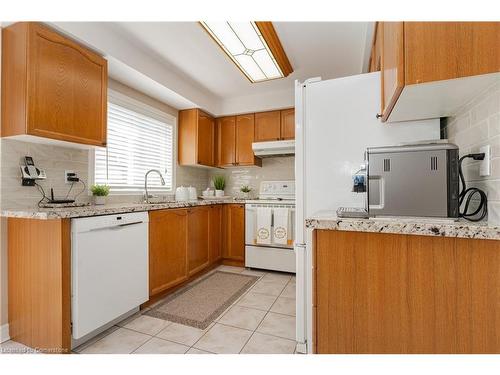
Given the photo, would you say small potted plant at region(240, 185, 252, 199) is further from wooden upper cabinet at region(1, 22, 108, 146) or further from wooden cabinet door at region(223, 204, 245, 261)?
wooden upper cabinet at region(1, 22, 108, 146)

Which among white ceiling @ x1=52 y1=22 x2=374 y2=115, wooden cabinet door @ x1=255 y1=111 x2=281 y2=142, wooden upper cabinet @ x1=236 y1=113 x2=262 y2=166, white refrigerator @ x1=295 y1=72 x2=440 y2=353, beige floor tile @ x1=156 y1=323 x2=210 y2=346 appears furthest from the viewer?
wooden upper cabinet @ x1=236 y1=113 x2=262 y2=166

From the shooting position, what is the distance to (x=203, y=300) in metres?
2.33

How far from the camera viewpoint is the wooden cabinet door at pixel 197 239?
2798 millimetres

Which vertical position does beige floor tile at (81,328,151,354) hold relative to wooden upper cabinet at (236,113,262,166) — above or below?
below

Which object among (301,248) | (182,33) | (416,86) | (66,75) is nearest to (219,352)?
(301,248)

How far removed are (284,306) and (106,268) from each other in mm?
1499

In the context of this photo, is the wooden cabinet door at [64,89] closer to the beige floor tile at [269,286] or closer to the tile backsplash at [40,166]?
the tile backsplash at [40,166]

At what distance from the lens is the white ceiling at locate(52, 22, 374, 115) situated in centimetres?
208

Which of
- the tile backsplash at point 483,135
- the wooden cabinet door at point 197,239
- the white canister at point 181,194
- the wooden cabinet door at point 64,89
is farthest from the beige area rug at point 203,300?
the tile backsplash at point 483,135

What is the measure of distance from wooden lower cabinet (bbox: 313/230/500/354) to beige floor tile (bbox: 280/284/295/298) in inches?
58.3

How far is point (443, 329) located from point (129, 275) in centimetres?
193

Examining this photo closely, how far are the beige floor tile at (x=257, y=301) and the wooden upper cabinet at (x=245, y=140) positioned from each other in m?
1.94

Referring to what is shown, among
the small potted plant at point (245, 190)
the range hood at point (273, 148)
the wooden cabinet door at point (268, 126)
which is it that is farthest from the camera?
Answer: the small potted plant at point (245, 190)

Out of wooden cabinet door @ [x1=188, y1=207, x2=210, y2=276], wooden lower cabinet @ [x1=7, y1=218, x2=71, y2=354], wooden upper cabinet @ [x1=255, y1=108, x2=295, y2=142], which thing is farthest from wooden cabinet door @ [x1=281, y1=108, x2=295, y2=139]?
wooden lower cabinet @ [x1=7, y1=218, x2=71, y2=354]
